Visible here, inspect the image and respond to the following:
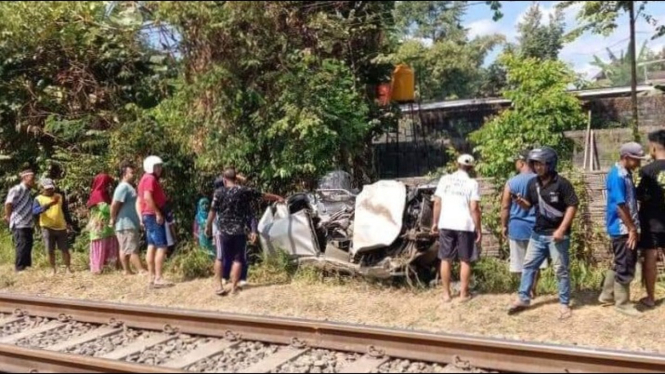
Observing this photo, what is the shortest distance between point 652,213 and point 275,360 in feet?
13.5

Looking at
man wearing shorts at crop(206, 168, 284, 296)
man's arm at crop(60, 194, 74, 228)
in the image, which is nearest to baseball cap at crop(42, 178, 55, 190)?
man's arm at crop(60, 194, 74, 228)

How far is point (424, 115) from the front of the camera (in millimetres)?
20297

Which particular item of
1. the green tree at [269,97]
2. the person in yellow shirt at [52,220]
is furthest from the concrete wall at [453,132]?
the person in yellow shirt at [52,220]

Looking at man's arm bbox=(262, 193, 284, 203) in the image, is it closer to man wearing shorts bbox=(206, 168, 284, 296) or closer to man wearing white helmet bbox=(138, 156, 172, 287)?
man wearing shorts bbox=(206, 168, 284, 296)

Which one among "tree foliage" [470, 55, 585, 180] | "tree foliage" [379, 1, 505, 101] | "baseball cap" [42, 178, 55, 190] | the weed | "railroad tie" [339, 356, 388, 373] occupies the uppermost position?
"tree foliage" [379, 1, 505, 101]

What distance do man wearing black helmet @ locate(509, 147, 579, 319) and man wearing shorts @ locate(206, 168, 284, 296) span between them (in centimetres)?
331

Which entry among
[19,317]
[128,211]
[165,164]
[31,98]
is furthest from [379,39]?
[19,317]

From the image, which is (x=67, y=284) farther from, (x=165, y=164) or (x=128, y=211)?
(x=165, y=164)

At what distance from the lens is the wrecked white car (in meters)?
8.37

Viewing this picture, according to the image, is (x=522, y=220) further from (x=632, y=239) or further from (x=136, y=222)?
(x=136, y=222)

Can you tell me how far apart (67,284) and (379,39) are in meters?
6.11

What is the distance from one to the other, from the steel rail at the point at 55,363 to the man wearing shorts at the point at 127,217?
11.6 ft

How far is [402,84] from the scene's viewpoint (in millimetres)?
13711

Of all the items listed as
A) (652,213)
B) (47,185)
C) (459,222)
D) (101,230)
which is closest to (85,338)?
(101,230)
